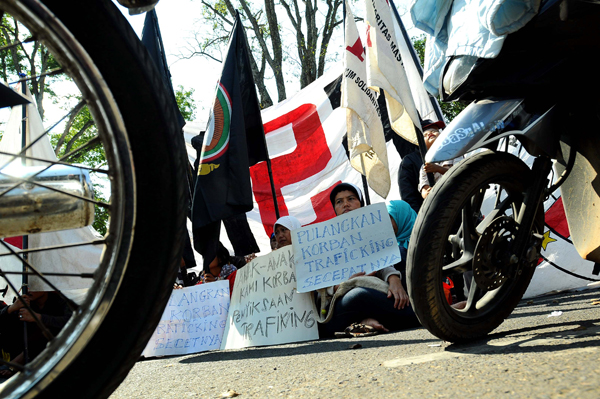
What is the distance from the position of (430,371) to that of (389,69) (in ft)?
12.1

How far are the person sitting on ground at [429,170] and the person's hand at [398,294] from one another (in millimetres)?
596

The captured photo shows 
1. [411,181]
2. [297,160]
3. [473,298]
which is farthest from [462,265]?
[297,160]

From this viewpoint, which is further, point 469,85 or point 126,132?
point 469,85

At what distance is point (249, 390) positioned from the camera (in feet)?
5.20

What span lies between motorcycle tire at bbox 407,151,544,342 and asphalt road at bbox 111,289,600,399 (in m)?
0.10

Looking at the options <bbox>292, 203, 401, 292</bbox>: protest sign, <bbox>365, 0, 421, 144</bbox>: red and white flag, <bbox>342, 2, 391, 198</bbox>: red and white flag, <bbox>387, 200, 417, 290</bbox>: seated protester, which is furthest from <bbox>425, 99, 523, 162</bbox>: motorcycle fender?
<bbox>342, 2, 391, 198</bbox>: red and white flag

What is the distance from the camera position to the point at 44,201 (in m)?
1.12

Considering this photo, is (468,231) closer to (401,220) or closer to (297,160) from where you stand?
(401,220)

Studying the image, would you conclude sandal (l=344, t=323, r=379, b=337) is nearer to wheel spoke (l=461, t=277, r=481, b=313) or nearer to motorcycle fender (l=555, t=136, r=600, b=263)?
wheel spoke (l=461, t=277, r=481, b=313)

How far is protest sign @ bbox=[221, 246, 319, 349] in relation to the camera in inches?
141

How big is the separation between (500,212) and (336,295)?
1.72 m

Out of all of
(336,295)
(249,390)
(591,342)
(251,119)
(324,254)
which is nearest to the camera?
(591,342)

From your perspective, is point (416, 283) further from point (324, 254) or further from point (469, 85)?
point (324, 254)

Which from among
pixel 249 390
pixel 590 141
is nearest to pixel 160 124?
pixel 249 390
